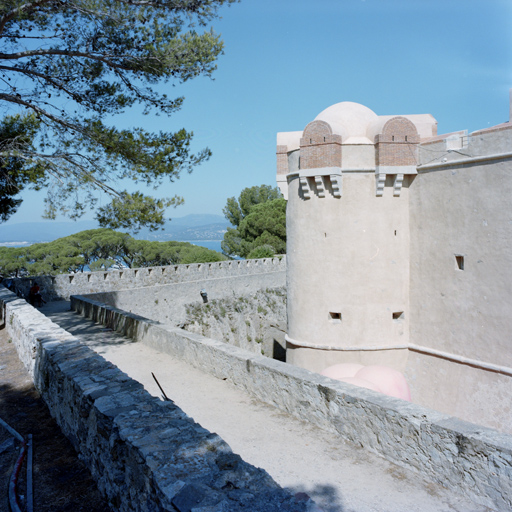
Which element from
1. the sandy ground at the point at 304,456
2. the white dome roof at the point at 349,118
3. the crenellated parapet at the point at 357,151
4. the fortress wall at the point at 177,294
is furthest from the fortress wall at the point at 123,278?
the sandy ground at the point at 304,456

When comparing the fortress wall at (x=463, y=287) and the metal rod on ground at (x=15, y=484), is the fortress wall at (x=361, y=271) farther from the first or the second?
the metal rod on ground at (x=15, y=484)

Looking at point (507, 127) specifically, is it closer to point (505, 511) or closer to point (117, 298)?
point (505, 511)

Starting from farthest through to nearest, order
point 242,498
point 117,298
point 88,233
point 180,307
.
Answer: point 88,233 < point 180,307 < point 117,298 < point 242,498

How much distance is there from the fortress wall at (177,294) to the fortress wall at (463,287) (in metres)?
10.5

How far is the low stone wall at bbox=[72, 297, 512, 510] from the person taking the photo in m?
3.38

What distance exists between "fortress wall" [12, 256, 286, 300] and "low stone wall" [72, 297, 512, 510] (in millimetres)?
12392

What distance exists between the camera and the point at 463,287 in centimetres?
838

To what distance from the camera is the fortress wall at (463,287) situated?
7.69m

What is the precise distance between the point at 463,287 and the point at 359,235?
2234 millimetres

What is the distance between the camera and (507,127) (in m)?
7.57

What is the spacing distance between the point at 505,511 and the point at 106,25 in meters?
10.5

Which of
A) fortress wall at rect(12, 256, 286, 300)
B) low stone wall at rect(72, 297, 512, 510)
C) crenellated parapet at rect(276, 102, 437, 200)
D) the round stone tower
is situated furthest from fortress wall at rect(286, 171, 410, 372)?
fortress wall at rect(12, 256, 286, 300)

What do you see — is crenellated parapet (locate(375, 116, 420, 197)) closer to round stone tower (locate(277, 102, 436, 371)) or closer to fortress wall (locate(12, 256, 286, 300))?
round stone tower (locate(277, 102, 436, 371))

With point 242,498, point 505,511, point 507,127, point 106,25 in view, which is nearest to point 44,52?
point 106,25
